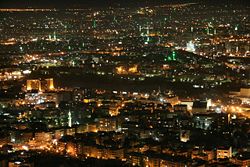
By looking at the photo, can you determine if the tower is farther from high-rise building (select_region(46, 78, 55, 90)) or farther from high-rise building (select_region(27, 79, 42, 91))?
high-rise building (select_region(27, 79, 42, 91))

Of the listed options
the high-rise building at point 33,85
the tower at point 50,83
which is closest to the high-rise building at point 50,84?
the tower at point 50,83

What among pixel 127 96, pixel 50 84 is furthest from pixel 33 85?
pixel 127 96

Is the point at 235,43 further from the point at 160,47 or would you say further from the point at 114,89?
the point at 114,89

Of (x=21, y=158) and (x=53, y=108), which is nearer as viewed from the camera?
(x=21, y=158)

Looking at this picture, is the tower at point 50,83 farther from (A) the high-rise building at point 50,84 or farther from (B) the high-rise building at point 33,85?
(B) the high-rise building at point 33,85

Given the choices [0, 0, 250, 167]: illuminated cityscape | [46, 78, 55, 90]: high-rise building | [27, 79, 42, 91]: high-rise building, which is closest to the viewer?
[0, 0, 250, 167]: illuminated cityscape

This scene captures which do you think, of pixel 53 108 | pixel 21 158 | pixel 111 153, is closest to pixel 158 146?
pixel 111 153

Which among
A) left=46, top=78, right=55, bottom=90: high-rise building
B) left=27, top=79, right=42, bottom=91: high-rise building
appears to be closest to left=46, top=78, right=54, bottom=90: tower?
left=46, top=78, right=55, bottom=90: high-rise building

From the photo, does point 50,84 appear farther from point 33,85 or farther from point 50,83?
point 33,85
